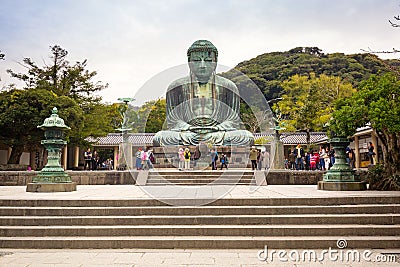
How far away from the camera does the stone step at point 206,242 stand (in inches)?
201

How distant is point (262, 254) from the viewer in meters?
4.86

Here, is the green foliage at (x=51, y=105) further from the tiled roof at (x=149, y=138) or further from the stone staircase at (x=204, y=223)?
the stone staircase at (x=204, y=223)

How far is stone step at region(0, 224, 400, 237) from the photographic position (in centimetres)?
538

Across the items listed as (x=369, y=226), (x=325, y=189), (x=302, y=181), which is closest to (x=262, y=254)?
(x=369, y=226)

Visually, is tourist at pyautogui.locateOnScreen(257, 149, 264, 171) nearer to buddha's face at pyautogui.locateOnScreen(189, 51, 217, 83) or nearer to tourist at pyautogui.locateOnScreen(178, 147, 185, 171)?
tourist at pyautogui.locateOnScreen(178, 147, 185, 171)

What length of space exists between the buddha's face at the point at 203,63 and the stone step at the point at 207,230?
11.3 meters

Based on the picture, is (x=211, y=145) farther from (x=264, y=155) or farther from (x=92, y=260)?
(x=92, y=260)

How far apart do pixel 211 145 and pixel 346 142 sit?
691 centimetres

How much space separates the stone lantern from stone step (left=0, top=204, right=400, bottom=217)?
217cm

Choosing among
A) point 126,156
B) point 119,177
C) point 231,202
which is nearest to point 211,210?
point 231,202

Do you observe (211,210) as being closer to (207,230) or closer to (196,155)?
(207,230)

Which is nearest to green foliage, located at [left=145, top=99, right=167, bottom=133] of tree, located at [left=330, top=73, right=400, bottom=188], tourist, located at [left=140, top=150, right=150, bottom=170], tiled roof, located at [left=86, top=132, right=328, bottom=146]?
tiled roof, located at [left=86, top=132, right=328, bottom=146]

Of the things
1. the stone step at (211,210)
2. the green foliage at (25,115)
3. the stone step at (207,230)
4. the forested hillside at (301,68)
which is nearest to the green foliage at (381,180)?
the stone step at (211,210)

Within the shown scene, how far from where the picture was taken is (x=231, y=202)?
617 centimetres
